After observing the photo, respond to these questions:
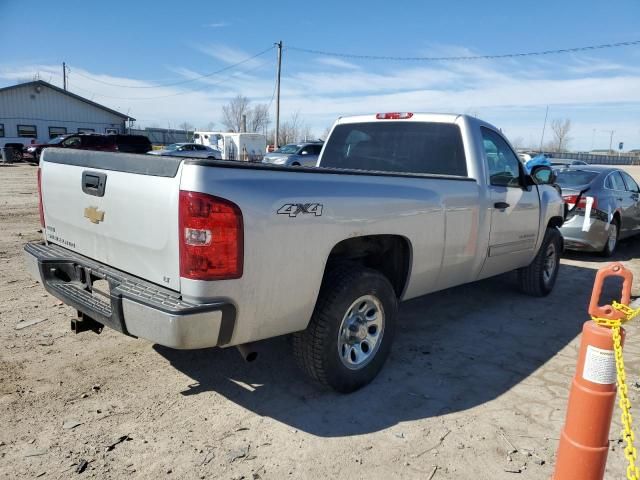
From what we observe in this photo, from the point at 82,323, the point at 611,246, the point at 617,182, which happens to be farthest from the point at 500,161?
the point at 617,182

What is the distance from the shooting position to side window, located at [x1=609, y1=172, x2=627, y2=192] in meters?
8.83

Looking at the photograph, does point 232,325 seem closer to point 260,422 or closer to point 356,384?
point 260,422

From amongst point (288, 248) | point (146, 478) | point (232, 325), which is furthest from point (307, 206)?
point (146, 478)

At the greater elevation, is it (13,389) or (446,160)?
(446,160)

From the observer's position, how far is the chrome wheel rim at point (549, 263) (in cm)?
587

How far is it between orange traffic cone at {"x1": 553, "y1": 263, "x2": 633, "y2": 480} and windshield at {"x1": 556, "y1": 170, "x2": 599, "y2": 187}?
7033 millimetres

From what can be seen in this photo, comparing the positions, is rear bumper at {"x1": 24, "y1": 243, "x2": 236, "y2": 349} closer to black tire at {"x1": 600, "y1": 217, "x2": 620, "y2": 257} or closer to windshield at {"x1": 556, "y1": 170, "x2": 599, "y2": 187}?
windshield at {"x1": 556, "y1": 170, "x2": 599, "y2": 187}

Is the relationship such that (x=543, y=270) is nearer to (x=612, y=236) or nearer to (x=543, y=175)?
(x=543, y=175)

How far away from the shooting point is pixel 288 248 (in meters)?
2.75

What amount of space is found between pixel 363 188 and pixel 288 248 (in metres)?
0.75

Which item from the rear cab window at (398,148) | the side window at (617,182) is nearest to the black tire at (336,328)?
the rear cab window at (398,148)

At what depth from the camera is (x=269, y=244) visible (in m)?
2.64

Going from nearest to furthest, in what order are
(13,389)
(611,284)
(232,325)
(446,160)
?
(232,325) → (13,389) → (446,160) → (611,284)

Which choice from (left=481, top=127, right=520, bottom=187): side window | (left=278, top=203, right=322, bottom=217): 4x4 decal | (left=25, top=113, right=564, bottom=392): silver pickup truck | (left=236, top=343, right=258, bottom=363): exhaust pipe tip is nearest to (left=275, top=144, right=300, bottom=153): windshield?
(left=481, top=127, right=520, bottom=187): side window
